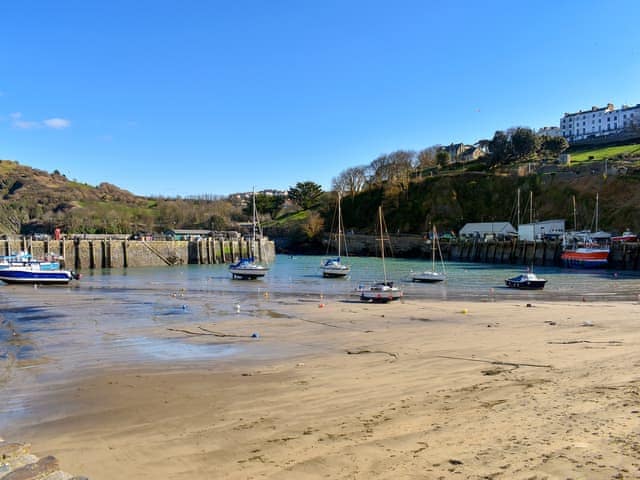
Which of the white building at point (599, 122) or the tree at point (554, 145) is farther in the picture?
the white building at point (599, 122)

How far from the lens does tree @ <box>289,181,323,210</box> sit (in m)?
177

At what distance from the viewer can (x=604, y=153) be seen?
13088 cm

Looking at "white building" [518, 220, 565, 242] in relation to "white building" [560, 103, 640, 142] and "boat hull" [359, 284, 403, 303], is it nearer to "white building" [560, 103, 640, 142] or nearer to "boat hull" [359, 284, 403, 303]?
"boat hull" [359, 284, 403, 303]

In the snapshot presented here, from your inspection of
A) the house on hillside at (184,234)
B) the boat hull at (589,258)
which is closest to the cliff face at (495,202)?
the boat hull at (589,258)

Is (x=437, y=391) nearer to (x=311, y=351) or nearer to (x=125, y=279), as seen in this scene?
(x=311, y=351)

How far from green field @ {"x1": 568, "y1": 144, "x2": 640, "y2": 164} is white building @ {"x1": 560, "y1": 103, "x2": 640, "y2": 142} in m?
22.7

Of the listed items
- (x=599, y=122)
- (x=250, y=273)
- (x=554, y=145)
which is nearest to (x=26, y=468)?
(x=250, y=273)

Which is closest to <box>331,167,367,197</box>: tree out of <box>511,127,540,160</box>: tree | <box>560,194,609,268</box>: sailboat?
<box>511,127,540,160</box>: tree

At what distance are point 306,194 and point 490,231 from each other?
277ft

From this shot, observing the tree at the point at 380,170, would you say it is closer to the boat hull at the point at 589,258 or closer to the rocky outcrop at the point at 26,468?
the boat hull at the point at 589,258

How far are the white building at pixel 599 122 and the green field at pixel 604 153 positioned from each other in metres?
22.7

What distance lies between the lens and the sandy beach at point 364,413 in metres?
7.80

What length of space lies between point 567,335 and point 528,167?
370 ft

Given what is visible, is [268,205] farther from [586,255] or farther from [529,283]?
[529,283]
